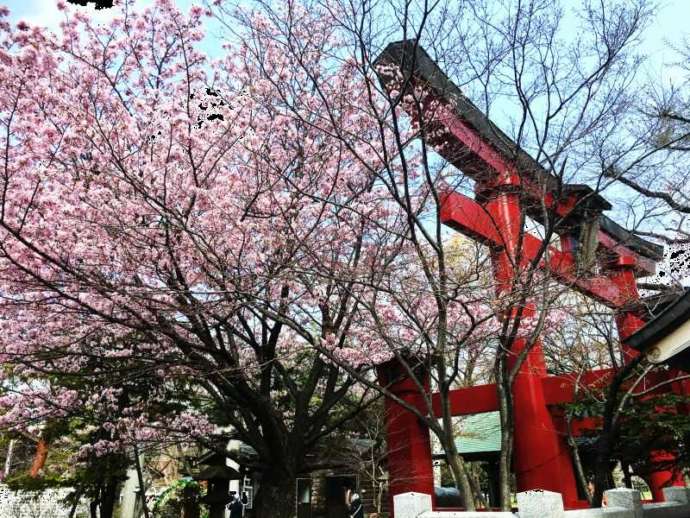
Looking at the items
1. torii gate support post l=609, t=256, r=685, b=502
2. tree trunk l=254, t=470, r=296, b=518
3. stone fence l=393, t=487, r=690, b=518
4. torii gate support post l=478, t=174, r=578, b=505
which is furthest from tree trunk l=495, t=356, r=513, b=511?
torii gate support post l=609, t=256, r=685, b=502

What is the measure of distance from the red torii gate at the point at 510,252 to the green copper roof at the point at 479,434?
3.32 m

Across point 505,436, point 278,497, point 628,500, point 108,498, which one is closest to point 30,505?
point 108,498

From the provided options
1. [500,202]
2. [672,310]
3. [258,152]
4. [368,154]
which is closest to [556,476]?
[500,202]

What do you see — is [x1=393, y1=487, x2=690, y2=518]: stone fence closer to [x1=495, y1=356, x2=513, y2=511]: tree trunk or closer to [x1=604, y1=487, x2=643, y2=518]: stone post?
Answer: [x1=604, y1=487, x2=643, y2=518]: stone post

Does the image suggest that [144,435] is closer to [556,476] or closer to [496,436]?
[556,476]

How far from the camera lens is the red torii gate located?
21.6ft

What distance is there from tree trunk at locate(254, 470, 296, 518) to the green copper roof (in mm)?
6313

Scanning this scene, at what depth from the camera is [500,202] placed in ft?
28.2

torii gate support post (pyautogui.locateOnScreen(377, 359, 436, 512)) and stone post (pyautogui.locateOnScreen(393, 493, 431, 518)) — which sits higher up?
torii gate support post (pyautogui.locateOnScreen(377, 359, 436, 512))

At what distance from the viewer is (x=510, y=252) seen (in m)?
7.44

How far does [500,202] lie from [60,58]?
21.7 ft

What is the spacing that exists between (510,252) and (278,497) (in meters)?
5.17

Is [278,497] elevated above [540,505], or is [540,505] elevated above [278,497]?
[540,505]

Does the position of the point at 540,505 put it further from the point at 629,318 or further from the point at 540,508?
the point at 629,318
